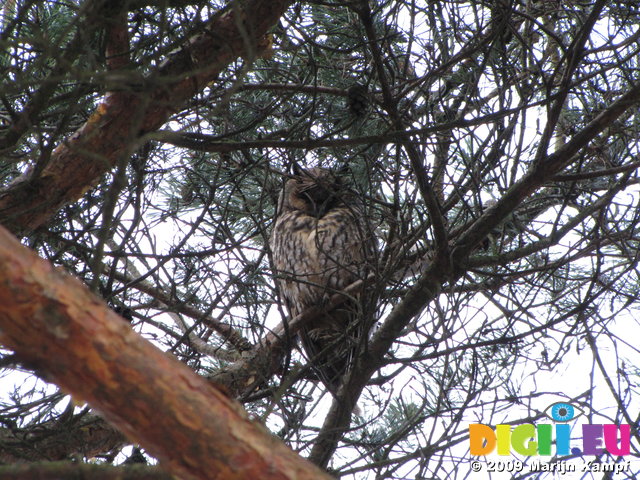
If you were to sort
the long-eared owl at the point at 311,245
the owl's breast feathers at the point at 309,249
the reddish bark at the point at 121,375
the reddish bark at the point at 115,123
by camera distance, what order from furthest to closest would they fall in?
1. the owl's breast feathers at the point at 309,249
2. the long-eared owl at the point at 311,245
3. the reddish bark at the point at 115,123
4. the reddish bark at the point at 121,375

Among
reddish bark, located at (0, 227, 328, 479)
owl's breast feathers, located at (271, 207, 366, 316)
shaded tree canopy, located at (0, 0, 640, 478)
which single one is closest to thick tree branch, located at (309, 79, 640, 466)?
shaded tree canopy, located at (0, 0, 640, 478)

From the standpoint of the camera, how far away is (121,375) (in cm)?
105

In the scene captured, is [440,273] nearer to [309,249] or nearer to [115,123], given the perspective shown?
[115,123]

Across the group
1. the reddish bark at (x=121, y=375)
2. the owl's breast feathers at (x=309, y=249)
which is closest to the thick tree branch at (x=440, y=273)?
the reddish bark at (x=121, y=375)

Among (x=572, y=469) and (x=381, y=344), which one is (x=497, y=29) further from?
(x=572, y=469)

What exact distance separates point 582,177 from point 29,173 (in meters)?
1.55

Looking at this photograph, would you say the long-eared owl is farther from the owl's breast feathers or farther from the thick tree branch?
the thick tree branch

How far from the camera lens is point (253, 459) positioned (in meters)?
1.08

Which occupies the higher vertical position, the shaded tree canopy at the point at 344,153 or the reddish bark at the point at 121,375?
the shaded tree canopy at the point at 344,153

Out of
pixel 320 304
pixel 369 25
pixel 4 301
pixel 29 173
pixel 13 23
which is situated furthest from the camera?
pixel 320 304

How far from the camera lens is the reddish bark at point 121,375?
1.02 m

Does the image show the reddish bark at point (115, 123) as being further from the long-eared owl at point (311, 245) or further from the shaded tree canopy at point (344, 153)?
the long-eared owl at point (311, 245)


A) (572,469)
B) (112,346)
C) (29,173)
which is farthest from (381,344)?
(112,346)

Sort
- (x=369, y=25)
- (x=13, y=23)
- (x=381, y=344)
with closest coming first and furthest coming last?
(x=13, y=23)
(x=369, y=25)
(x=381, y=344)
